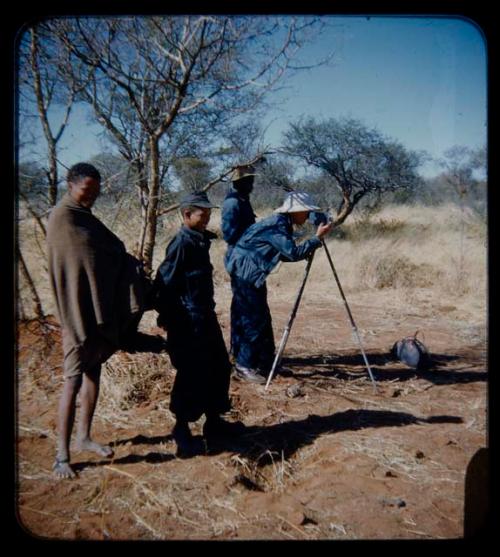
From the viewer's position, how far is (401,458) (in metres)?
3.55

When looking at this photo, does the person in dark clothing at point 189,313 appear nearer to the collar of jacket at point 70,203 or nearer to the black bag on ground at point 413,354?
the collar of jacket at point 70,203

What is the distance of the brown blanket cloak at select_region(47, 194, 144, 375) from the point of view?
9.24 feet

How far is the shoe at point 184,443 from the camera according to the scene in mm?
3414

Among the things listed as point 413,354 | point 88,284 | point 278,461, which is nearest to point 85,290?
point 88,284

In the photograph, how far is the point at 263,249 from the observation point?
187 inches

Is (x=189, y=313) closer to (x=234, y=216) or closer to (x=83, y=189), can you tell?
(x=83, y=189)

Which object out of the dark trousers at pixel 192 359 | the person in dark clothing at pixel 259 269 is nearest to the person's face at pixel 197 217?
the dark trousers at pixel 192 359

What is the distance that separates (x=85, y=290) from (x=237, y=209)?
2.70 metres

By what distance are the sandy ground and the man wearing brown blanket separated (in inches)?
16.9

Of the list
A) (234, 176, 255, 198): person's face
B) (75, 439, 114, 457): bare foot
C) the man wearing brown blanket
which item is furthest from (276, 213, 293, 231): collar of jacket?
(75, 439, 114, 457): bare foot

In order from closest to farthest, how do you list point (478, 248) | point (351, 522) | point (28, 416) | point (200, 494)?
point (351, 522) → point (200, 494) → point (28, 416) → point (478, 248)

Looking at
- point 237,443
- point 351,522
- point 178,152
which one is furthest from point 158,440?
point 178,152
